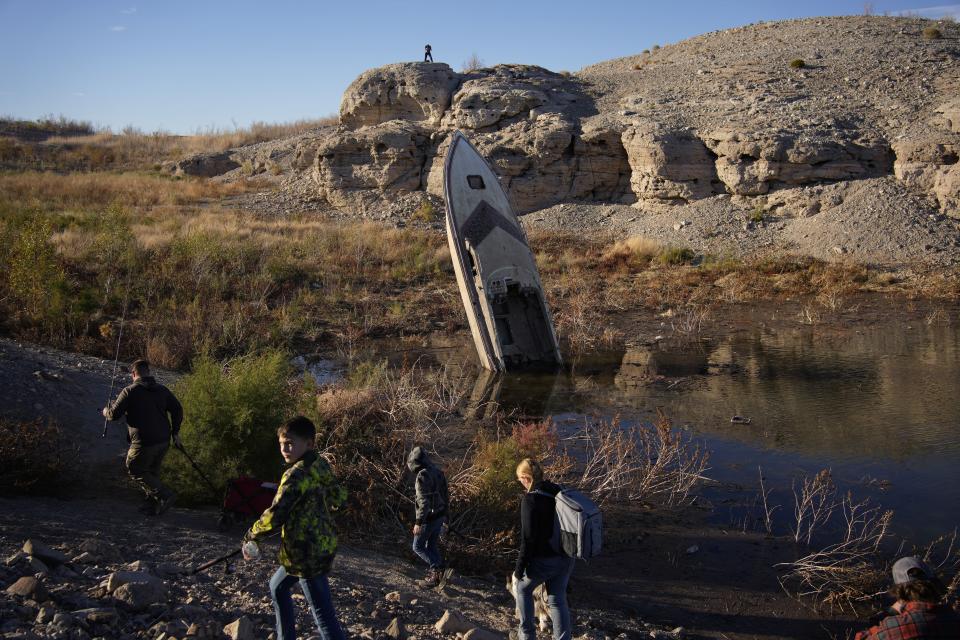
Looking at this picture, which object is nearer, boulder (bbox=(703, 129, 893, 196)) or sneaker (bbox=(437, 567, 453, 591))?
sneaker (bbox=(437, 567, 453, 591))

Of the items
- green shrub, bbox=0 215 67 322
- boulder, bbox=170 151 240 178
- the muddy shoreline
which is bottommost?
the muddy shoreline

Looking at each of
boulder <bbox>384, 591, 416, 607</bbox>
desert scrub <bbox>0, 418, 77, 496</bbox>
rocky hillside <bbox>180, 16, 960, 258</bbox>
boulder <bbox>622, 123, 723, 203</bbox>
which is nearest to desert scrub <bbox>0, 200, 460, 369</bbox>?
desert scrub <bbox>0, 418, 77, 496</bbox>

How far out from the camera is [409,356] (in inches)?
586

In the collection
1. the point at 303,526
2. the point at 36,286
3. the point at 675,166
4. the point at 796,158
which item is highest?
the point at 675,166

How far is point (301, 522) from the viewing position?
12.4ft

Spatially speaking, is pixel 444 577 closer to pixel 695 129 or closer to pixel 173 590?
pixel 173 590

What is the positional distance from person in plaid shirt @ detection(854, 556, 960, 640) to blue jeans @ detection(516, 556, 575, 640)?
1570mm

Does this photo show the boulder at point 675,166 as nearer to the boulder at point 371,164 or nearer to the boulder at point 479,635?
the boulder at point 371,164

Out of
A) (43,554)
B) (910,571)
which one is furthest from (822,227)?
(43,554)

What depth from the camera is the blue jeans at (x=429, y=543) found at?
5.64 m

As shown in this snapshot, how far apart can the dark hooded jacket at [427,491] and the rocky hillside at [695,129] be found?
1968 cm

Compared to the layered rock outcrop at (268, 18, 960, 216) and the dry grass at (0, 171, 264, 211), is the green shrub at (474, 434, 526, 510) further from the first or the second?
the dry grass at (0, 171, 264, 211)

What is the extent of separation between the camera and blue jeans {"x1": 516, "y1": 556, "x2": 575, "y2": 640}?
13.9 feet

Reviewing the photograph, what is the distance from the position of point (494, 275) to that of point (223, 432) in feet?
26.2
